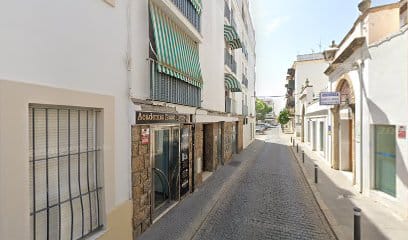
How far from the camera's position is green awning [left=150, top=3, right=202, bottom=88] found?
7.16m

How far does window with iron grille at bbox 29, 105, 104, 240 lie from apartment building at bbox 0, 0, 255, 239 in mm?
16

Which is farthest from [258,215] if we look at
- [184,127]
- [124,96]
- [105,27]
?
[105,27]

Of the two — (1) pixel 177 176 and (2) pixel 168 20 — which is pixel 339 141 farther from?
(2) pixel 168 20

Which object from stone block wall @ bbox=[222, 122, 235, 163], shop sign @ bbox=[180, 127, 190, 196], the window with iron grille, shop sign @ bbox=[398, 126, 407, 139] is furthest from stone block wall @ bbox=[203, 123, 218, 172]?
the window with iron grille

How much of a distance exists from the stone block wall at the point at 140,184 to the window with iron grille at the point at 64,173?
3.90ft

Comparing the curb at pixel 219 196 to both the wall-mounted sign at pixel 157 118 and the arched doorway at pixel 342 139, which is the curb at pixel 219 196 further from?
the arched doorway at pixel 342 139

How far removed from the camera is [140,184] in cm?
638

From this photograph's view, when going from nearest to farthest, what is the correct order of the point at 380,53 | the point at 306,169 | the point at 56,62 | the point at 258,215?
the point at 56,62 → the point at 258,215 → the point at 380,53 → the point at 306,169

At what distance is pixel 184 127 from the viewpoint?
371 inches

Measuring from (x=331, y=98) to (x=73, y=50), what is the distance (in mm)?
11574

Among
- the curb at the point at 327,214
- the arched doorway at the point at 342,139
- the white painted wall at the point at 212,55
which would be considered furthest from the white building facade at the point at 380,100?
the white painted wall at the point at 212,55

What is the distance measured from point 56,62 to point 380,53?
9.35 meters

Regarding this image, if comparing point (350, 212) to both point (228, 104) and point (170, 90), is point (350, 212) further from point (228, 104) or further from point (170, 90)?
point (228, 104)

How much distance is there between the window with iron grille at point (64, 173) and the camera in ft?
12.2
